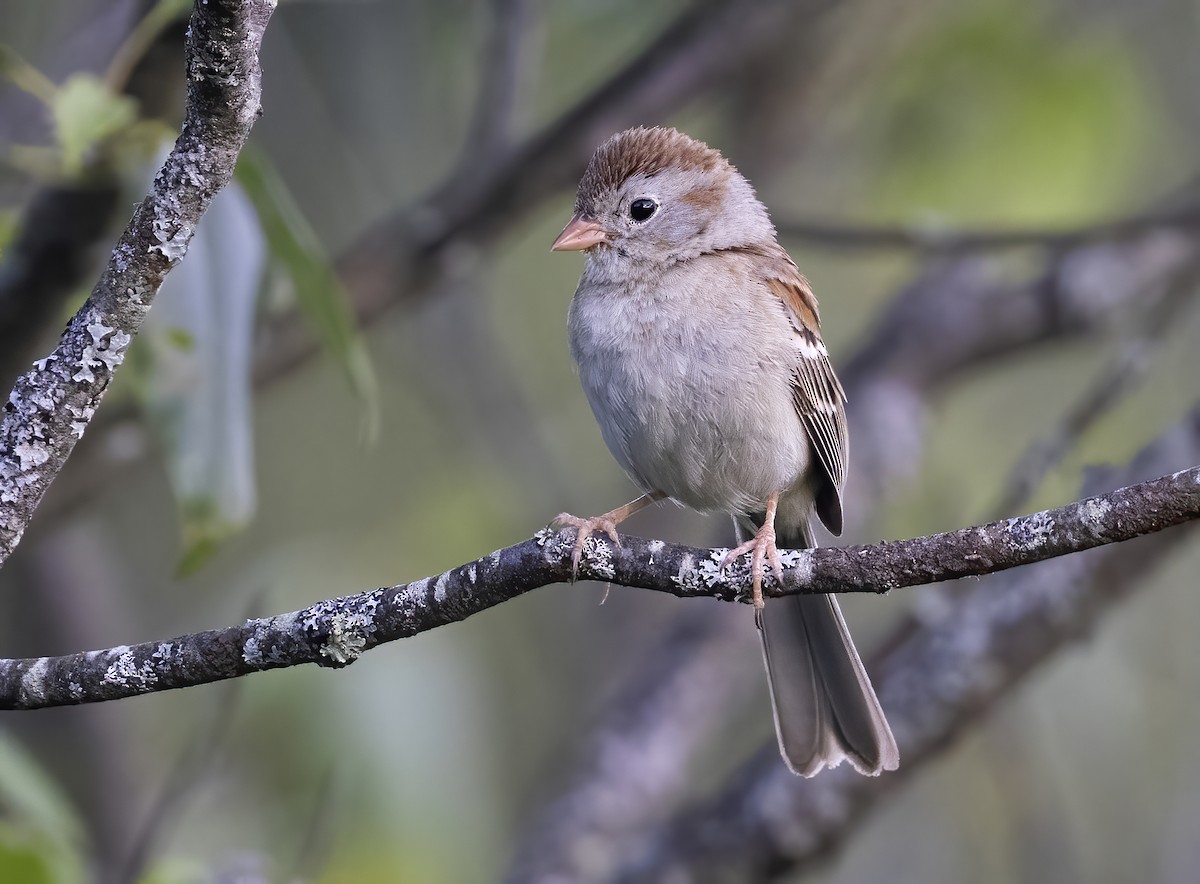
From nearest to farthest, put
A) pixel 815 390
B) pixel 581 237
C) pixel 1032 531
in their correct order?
1. pixel 1032 531
2. pixel 815 390
3. pixel 581 237

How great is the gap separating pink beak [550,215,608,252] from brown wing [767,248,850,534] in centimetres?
48

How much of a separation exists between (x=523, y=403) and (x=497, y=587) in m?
3.43

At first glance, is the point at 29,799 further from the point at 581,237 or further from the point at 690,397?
the point at 581,237

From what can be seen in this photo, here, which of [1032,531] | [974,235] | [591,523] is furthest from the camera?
[974,235]

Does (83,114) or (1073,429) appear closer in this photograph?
(83,114)

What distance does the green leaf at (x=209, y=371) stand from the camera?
9.54 ft

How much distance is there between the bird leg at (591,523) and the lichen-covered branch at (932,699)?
1109 mm

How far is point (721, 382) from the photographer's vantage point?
3242 mm

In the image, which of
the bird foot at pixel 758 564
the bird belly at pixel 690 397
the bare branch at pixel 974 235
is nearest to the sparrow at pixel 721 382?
the bird belly at pixel 690 397

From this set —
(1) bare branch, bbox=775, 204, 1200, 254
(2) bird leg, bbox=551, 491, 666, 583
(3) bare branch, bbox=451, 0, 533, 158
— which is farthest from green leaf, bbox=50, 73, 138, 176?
(1) bare branch, bbox=775, 204, 1200, 254

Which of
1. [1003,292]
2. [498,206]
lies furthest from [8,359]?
[1003,292]

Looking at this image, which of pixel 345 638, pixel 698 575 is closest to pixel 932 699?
pixel 698 575

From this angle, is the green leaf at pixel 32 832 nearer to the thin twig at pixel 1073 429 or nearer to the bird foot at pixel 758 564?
the bird foot at pixel 758 564

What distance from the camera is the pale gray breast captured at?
3.24 meters
